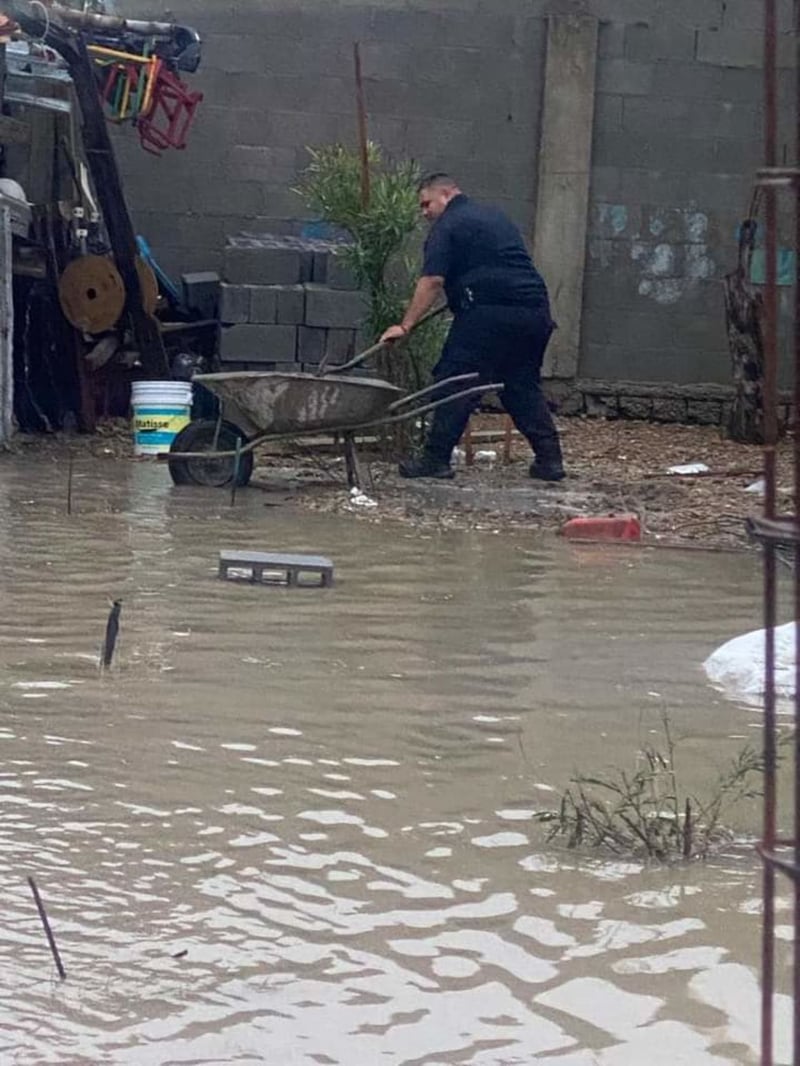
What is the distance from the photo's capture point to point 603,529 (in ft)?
25.8

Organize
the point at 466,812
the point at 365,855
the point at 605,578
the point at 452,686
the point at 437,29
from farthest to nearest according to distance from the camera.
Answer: the point at 437,29 → the point at 605,578 → the point at 452,686 → the point at 466,812 → the point at 365,855

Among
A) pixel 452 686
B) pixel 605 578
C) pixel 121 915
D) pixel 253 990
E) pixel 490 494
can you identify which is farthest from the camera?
pixel 490 494

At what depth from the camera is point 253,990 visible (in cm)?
285

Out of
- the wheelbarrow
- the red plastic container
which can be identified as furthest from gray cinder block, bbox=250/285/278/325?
the red plastic container

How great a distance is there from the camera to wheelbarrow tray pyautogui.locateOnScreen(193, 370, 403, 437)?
27.8ft

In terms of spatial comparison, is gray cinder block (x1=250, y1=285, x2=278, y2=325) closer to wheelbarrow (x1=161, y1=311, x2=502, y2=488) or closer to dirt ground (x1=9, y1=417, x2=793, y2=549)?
dirt ground (x1=9, y1=417, x2=793, y2=549)

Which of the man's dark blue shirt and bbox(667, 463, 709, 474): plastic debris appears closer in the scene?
the man's dark blue shirt

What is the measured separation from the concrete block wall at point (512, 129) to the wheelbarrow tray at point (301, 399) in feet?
13.5

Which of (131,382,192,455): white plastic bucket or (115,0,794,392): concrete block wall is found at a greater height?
(115,0,794,392): concrete block wall

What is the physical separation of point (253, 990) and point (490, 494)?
6.38 meters

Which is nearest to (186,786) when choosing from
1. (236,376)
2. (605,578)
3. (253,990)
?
(253,990)

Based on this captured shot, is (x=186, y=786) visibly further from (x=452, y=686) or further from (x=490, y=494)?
(x=490, y=494)

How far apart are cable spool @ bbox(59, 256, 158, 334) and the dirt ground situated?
77cm

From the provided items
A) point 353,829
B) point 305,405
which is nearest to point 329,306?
point 305,405
